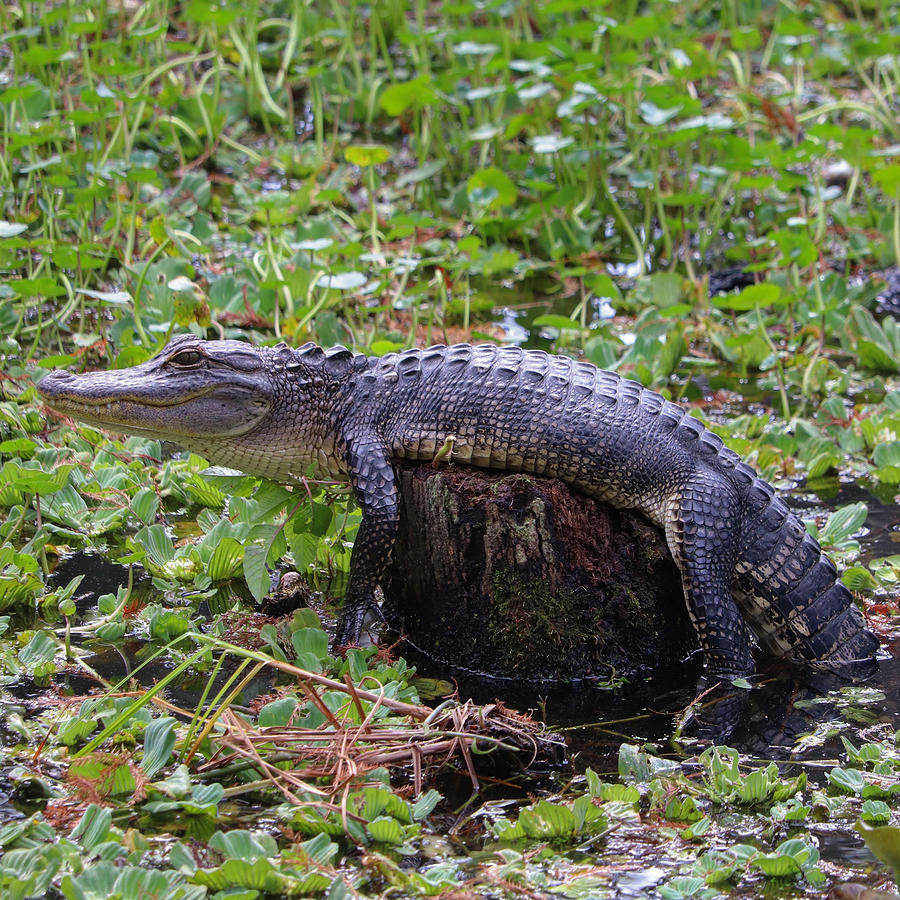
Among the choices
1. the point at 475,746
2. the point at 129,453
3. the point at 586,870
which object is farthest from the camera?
the point at 129,453

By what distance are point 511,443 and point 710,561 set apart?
2.74ft

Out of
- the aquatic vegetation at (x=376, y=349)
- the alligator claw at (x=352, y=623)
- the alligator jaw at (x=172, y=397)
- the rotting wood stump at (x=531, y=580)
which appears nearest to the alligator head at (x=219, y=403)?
the alligator jaw at (x=172, y=397)

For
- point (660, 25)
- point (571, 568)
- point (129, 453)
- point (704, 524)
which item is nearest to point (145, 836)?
point (571, 568)

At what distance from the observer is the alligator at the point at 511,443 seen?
4.36m

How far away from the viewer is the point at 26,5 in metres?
9.46

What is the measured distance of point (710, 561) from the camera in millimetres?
4328

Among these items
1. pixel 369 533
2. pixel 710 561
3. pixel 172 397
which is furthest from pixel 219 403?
pixel 710 561

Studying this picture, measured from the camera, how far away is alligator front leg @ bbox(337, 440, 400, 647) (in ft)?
14.2

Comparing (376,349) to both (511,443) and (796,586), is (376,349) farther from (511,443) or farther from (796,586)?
(796,586)

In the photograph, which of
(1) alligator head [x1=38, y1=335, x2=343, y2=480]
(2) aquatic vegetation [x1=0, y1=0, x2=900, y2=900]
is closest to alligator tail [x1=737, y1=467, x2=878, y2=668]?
(2) aquatic vegetation [x1=0, y1=0, x2=900, y2=900]

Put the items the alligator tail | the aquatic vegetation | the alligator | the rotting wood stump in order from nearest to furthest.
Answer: the aquatic vegetation
the rotting wood stump
the alligator
the alligator tail

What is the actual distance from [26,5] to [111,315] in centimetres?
394

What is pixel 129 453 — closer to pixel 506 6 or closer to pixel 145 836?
pixel 145 836

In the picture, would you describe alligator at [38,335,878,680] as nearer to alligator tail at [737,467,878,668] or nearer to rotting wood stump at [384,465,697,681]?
alligator tail at [737,467,878,668]
